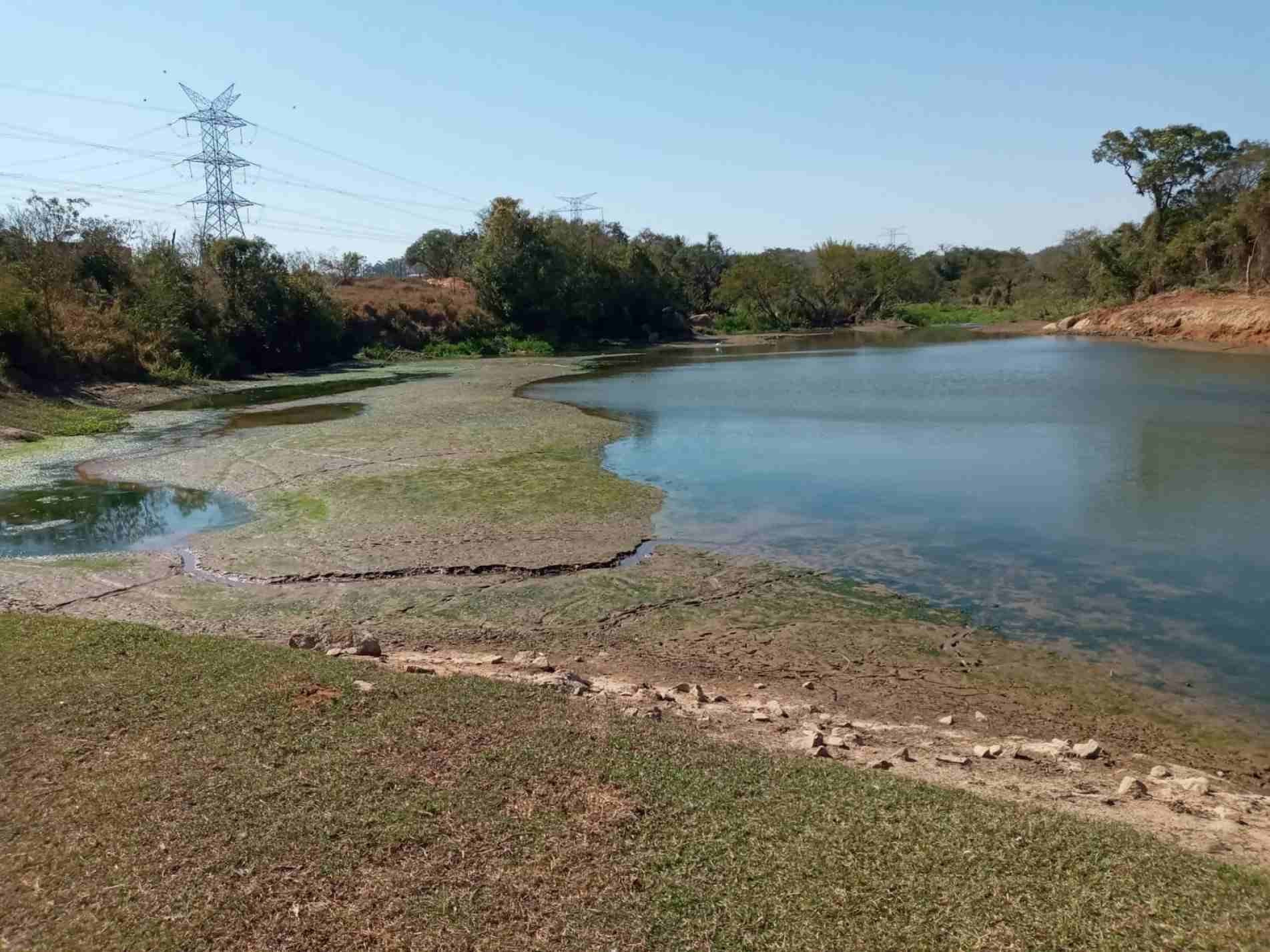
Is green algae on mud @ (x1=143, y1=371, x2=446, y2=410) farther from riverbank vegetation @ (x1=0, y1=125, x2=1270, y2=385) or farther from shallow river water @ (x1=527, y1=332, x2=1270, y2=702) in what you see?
shallow river water @ (x1=527, y1=332, x2=1270, y2=702)

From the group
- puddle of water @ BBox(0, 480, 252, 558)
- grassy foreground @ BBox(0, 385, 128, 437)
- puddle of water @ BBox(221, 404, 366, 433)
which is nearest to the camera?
puddle of water @ BBox(0, 480, 252, 558)

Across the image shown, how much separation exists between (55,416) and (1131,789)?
1240 inches

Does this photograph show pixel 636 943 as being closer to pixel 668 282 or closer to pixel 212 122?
pixel 212 122

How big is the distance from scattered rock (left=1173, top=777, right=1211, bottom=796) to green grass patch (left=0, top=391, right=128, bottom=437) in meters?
28.6

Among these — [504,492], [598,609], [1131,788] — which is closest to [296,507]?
[504,492]

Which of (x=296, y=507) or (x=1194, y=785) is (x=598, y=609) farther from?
(x=296, y=507)

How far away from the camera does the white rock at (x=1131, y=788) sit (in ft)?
→ 20.8

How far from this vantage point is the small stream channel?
14.9 metres

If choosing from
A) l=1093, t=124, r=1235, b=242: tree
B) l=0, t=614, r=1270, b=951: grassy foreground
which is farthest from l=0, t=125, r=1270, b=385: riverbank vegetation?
l=0, t=614, r=1270, b=951: grassy foreground

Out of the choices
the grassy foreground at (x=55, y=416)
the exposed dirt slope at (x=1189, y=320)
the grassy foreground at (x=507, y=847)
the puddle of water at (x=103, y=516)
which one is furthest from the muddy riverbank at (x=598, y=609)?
the exposed dirt slope at (x=1189, y=320)

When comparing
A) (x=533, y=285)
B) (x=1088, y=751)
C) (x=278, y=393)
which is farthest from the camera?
(x=533, y=285)

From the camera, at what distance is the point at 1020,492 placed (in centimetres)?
1708

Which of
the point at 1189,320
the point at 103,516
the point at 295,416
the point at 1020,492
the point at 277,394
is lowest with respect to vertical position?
the point at 103,516

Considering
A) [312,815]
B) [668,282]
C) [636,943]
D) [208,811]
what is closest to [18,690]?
[208,811]
